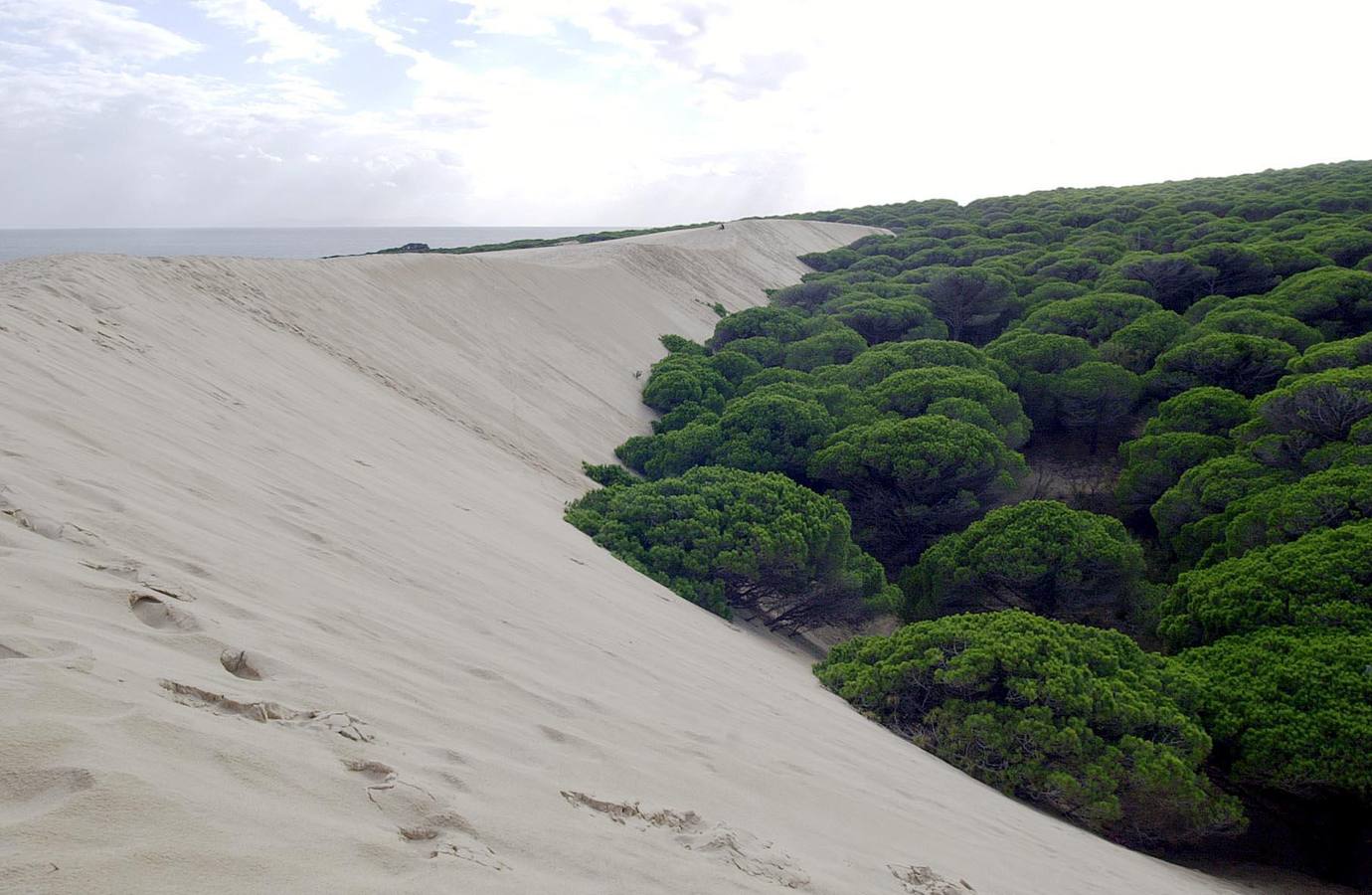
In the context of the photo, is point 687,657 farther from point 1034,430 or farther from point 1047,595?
point 1034,430

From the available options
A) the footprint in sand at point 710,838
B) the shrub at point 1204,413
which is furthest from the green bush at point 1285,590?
the footprint in sand at point 710,838

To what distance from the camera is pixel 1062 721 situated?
6.91 m

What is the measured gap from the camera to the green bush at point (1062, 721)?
6688 millimetres

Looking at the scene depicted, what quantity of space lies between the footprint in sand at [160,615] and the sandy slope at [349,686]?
0.06ft

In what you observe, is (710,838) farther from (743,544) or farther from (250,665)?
(743,544)

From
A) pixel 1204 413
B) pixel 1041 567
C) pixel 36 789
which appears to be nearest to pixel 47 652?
pixel 36 789

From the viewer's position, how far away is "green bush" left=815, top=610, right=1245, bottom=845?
21.9 ft

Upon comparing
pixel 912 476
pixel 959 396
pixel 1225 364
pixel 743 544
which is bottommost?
pixel 743 544

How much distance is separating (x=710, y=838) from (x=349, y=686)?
139 cm

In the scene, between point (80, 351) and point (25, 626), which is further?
point (80, 351)

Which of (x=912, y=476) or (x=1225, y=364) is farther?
(x=1225, y=364)

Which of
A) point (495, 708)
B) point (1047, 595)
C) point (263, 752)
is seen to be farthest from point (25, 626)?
point (1047, 595)

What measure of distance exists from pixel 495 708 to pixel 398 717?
54 cm

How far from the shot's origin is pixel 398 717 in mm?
2969
